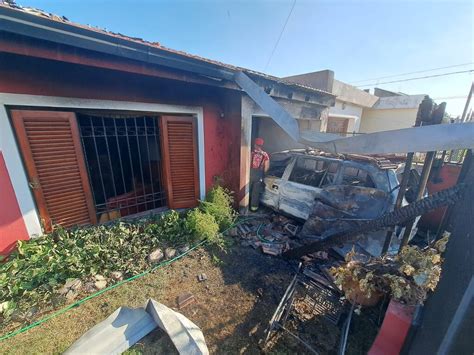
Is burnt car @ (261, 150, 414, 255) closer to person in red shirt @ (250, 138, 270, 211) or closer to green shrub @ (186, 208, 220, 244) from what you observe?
person in red shirt @ (250, 138, 270, 211)

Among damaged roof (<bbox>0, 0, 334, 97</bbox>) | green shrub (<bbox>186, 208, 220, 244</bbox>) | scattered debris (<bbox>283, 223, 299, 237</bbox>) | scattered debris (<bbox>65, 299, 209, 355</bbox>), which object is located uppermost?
damaged roof (<bbox>0, 0, 334, 97</bbox>)

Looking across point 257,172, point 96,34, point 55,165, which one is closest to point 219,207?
point 257,172

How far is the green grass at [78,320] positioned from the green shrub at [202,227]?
1018 mm

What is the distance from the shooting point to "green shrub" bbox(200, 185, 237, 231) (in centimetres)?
447

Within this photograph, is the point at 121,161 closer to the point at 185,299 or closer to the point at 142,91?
the point at 142,91

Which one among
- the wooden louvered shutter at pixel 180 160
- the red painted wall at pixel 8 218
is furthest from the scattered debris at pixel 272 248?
the red painted wall at pixel 8 218

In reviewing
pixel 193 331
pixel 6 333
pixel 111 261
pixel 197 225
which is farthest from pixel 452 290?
pixel 6 333

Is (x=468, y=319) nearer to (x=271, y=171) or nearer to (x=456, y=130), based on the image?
(x=456, y=130)

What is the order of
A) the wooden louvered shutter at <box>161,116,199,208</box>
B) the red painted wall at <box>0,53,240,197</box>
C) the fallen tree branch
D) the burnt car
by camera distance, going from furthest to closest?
the wooden louvered shutter at <box>161,116,199,208</box>
the burnt car
the red painted wall at <box>0,53,240,197</box>
the fallen tree branch

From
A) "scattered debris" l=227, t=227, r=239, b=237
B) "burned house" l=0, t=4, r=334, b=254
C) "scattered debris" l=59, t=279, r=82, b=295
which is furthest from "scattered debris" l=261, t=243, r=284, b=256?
"scattered debris" l=59, t=279, r=82, b=295

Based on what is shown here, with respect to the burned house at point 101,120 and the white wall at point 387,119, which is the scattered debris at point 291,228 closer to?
the burned house at point 101,120

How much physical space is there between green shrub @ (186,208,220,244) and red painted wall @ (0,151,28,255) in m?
2.52

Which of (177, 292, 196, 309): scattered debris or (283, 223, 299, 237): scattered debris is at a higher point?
(283, 223, 299, 237): scattered debris

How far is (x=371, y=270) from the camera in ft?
7.63
